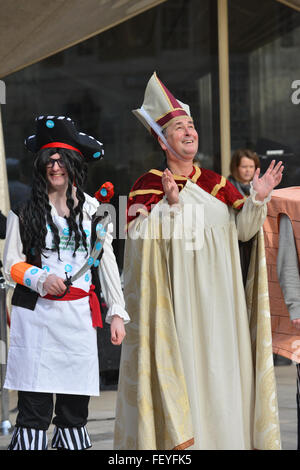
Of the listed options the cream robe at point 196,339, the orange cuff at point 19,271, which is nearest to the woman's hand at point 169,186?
the cream robe at point 196,339

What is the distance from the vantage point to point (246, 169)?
7363 mm

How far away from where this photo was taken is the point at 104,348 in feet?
24.3

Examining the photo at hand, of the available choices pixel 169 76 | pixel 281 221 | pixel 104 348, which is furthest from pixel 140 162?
pixel 281 221

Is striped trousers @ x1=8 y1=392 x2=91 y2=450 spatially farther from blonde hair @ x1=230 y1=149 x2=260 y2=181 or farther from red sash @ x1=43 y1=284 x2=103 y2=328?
blonde hair @ x1=230 y1=149 x2=260 y2=181

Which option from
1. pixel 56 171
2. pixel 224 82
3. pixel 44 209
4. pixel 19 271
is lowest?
pixel 19 271

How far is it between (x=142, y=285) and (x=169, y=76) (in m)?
4.73

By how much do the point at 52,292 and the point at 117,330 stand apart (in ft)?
1.08

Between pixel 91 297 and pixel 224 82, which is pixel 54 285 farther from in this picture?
pixel 224 82

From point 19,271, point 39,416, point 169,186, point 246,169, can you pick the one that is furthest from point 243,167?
point 39,416

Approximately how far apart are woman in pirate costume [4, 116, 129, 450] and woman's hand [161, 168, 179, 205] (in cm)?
34

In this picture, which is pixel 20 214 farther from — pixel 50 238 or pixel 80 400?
pixel 80 400

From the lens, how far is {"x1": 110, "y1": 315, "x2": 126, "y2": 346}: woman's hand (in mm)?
4105

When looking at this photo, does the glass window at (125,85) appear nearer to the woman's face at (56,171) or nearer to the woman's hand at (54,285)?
the woman's face at (56,171)

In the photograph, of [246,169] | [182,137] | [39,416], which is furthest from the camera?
[246,169]
